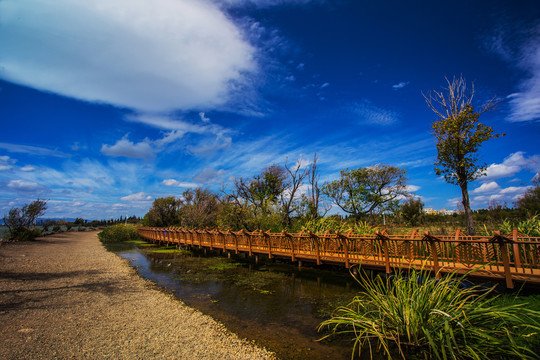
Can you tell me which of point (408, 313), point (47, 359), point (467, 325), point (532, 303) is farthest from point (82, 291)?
point (532, 303)

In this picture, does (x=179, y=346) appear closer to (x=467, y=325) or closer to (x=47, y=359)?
(x=47, y=359)

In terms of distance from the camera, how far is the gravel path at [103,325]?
4188 millimetres

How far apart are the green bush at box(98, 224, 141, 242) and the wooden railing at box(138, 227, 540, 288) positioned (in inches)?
828

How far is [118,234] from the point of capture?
3384 centimetres

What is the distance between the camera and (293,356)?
14.6 ft

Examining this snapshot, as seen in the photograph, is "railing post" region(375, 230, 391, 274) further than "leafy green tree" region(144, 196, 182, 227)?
No

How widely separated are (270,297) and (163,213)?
1569 inches

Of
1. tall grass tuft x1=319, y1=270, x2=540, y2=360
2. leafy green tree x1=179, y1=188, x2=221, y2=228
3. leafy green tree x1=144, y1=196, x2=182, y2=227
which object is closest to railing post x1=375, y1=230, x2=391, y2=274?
tall grass tuft x1=319, y1=270, x2=540, y2=360

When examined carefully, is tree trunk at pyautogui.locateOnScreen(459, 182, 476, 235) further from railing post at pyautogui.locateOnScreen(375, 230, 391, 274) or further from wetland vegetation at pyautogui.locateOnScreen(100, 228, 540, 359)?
railing post at pyautogui.locateOnScreen(375, 230, 391, 274)

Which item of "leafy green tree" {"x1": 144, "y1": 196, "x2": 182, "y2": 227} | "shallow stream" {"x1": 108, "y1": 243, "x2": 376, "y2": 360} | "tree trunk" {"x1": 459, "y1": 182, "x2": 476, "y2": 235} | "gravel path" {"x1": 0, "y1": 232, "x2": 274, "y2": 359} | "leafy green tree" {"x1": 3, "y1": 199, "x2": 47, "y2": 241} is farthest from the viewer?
"leafy green tree" {"x1": 144, "y1": 196, "x2": 182, "y2": 227}

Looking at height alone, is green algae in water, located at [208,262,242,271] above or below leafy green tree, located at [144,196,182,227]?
below

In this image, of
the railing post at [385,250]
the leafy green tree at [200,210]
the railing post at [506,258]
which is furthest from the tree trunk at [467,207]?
the leafy green tree at [200,210]

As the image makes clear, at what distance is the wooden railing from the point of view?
5.96m

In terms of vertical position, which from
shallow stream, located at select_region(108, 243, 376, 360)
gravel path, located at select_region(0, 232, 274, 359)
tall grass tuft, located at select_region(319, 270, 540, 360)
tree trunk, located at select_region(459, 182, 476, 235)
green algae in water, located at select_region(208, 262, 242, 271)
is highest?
tree trunk, located at select_region(459, 182, 476, 235)
